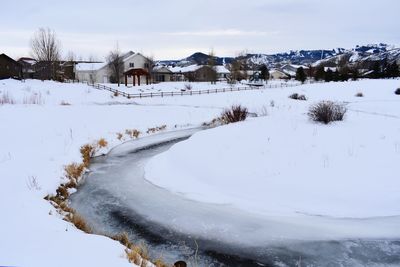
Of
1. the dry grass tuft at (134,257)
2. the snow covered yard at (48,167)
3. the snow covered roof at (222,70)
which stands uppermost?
the snow covered roof at (222,70)

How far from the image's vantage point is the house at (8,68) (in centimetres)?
5353

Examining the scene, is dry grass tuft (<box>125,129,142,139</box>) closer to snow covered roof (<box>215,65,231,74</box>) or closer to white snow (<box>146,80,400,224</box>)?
white snow (<box>146,80,400,224</box>)

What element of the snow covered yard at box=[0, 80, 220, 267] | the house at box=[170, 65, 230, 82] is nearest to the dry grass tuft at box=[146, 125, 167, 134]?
the snow covered yard at box=[0, 80, 220, 267]

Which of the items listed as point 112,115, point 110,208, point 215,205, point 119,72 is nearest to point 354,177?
point 215,205

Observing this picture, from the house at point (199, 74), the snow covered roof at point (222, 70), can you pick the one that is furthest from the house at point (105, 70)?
the snow covered roof at point (222, 70)

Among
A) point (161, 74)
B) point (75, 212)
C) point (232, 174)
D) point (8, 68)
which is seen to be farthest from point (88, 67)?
point (75, 212)

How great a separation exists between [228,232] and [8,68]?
56.4 metres

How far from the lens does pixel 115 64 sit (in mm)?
68938

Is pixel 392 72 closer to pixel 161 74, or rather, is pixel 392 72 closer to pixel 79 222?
pixel 161 74

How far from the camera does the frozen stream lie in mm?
7238

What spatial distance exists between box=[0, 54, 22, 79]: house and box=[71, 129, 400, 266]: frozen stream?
49998 mm

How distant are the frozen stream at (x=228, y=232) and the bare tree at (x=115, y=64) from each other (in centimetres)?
6050

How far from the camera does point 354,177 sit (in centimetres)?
1046

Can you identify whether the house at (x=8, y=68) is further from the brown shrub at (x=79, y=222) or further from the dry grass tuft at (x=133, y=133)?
the brown shrub at (x=79, y=222)
